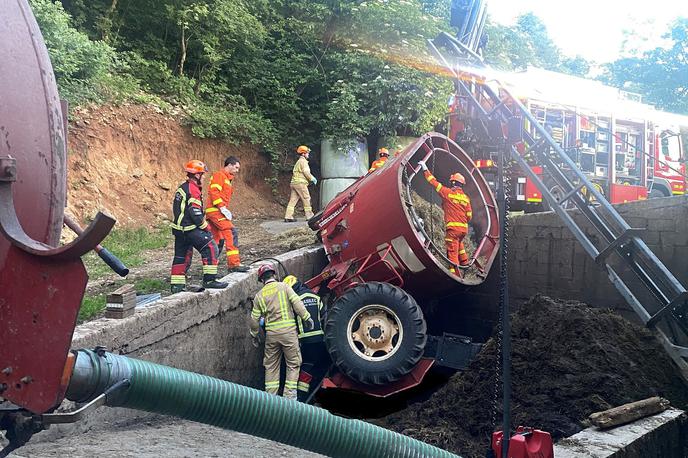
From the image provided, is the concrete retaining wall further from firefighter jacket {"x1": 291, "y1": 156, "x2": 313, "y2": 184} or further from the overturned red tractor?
firefighter jacket {"x1": 291, "y1": 156, "x2": 313, "y2": 184}

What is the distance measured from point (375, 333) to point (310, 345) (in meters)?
0.87

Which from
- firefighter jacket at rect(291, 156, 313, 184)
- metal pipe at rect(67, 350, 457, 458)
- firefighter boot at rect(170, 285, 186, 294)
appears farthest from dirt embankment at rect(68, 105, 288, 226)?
metal pipe at rect(67, 350, 457, 458)

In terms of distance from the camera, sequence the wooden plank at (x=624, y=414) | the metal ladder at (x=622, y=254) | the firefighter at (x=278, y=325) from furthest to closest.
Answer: the firefighter at (x=278, y=325), the metal ladder at (x=622, y=254), the wooden plank at (x=624, y=414)

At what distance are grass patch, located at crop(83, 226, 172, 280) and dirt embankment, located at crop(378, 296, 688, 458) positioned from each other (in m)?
4.63

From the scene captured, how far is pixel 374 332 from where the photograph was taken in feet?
24.3

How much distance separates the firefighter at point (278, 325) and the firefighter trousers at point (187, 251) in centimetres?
65

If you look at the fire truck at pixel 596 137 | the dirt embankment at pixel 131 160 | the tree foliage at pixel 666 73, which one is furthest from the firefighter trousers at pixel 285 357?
the tree foliage at pixel 666 73

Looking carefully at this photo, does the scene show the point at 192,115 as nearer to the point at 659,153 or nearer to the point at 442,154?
the point at 442,154

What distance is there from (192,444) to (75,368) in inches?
147

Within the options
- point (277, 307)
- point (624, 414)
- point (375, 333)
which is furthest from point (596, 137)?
point (624, 414)

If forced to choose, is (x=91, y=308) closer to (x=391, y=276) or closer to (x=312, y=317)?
(x=312, y=317)

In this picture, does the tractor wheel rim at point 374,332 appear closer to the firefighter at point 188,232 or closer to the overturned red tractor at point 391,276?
the overturned red tractor at point 391,276

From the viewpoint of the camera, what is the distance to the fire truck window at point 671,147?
15336 millimetres

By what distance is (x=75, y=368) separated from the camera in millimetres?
2004
